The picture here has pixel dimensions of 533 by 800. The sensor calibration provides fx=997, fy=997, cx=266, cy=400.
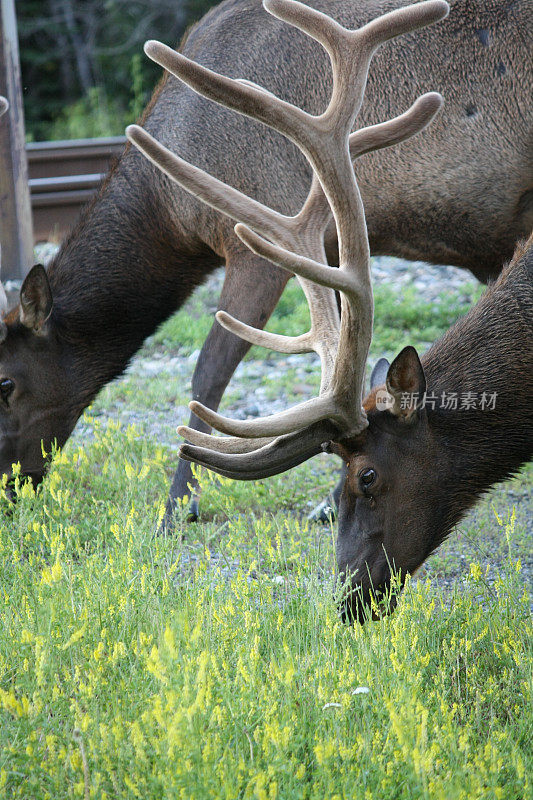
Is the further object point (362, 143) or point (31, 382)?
point (31, 382)

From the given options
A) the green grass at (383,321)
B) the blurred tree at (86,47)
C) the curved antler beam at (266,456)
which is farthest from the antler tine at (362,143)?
the blurred tree at (86,47)

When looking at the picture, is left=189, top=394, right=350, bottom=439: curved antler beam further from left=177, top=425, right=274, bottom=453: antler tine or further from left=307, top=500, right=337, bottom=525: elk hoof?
left=307, top=500, right=337, bottom=525: elk hoof

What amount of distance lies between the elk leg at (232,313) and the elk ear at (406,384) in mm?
→ 1454

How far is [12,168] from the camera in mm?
7105

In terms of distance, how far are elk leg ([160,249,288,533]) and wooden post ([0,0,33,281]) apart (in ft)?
9.26

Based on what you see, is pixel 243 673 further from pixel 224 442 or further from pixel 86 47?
pixel 86 47

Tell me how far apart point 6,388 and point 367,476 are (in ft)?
6.63

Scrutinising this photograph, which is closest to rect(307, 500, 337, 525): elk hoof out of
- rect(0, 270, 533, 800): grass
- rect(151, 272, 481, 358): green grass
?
rect(0, 270, 533, 800): grass

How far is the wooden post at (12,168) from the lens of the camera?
695cm

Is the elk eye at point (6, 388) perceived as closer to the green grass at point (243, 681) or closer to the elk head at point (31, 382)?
the elk head at point (31, 382)

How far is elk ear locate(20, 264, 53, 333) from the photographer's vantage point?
468 centimetres

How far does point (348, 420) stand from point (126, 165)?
242 centimetres

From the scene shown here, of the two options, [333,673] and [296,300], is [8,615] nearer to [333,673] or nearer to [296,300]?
[333,673]

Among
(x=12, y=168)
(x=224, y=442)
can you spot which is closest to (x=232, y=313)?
(x=224, y=442)
